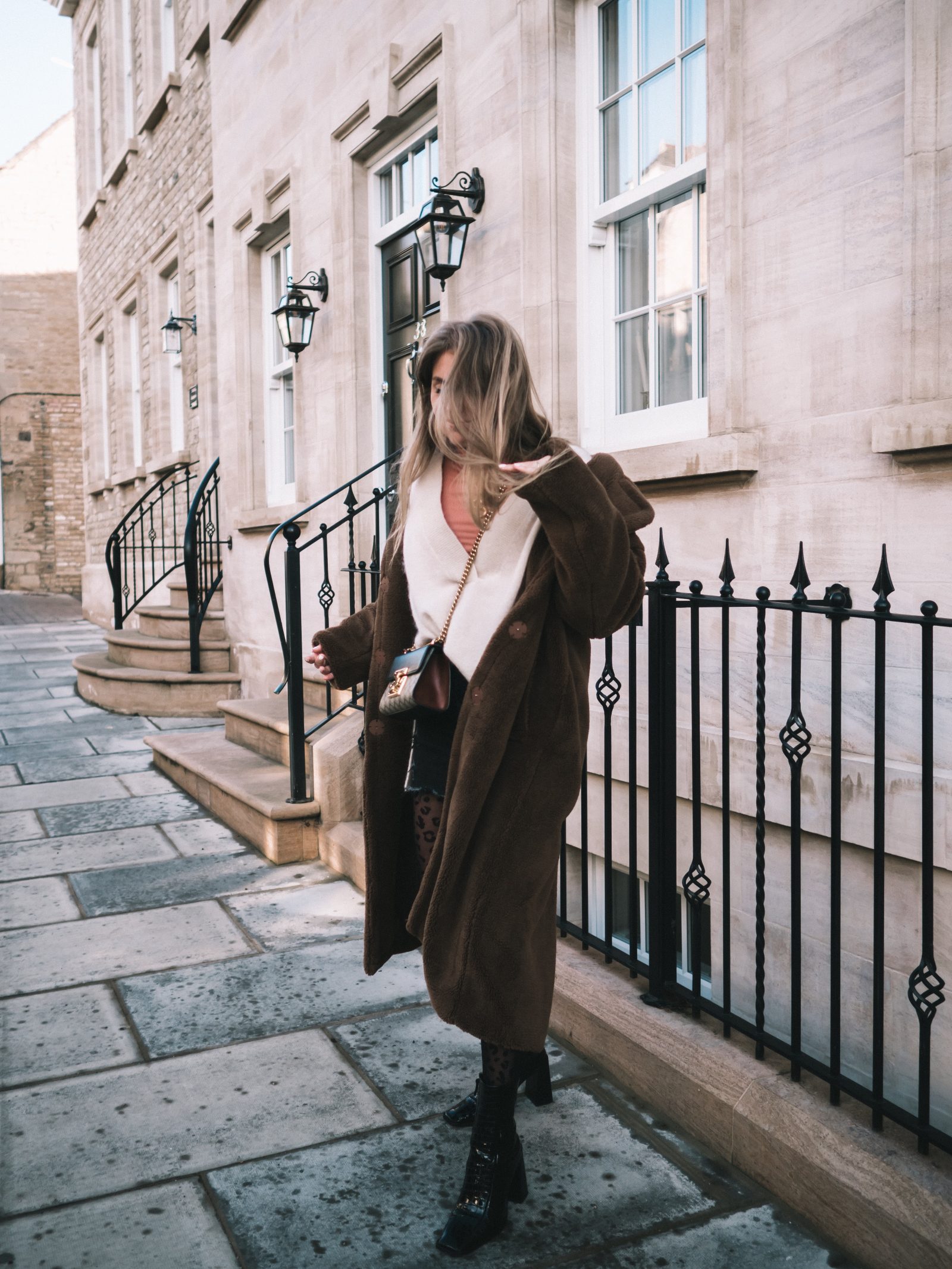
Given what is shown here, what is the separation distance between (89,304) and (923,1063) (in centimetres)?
1602

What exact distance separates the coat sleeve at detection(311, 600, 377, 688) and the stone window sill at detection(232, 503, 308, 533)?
492 centimetres

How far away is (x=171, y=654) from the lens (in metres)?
8.73

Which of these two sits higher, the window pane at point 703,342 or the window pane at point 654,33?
the window pane at point 654,33

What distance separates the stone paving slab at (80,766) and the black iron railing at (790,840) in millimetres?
3645

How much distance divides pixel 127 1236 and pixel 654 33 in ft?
15.0

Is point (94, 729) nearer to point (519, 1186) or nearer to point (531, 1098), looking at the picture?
point (531, 1098)

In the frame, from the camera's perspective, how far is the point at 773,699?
3545 mm

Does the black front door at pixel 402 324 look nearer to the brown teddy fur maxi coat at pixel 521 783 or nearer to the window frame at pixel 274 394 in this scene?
the window frame at pixel 274 394

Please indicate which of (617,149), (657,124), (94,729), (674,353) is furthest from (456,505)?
(94,729)

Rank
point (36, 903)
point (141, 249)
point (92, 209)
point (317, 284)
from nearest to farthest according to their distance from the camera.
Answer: point (36, 903)
point (317, 284)
point (141, 249)
point (92, 209)

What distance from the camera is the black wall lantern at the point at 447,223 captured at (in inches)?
207

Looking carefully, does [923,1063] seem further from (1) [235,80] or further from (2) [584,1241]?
(1) [235,80]

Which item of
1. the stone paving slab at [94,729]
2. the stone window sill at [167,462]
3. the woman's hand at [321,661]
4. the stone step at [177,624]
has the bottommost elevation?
the stone paving slab at [94,729]

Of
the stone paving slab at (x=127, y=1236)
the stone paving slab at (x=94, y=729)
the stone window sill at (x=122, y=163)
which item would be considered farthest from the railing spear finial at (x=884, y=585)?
the stone window sill at (x=122, y=163)
